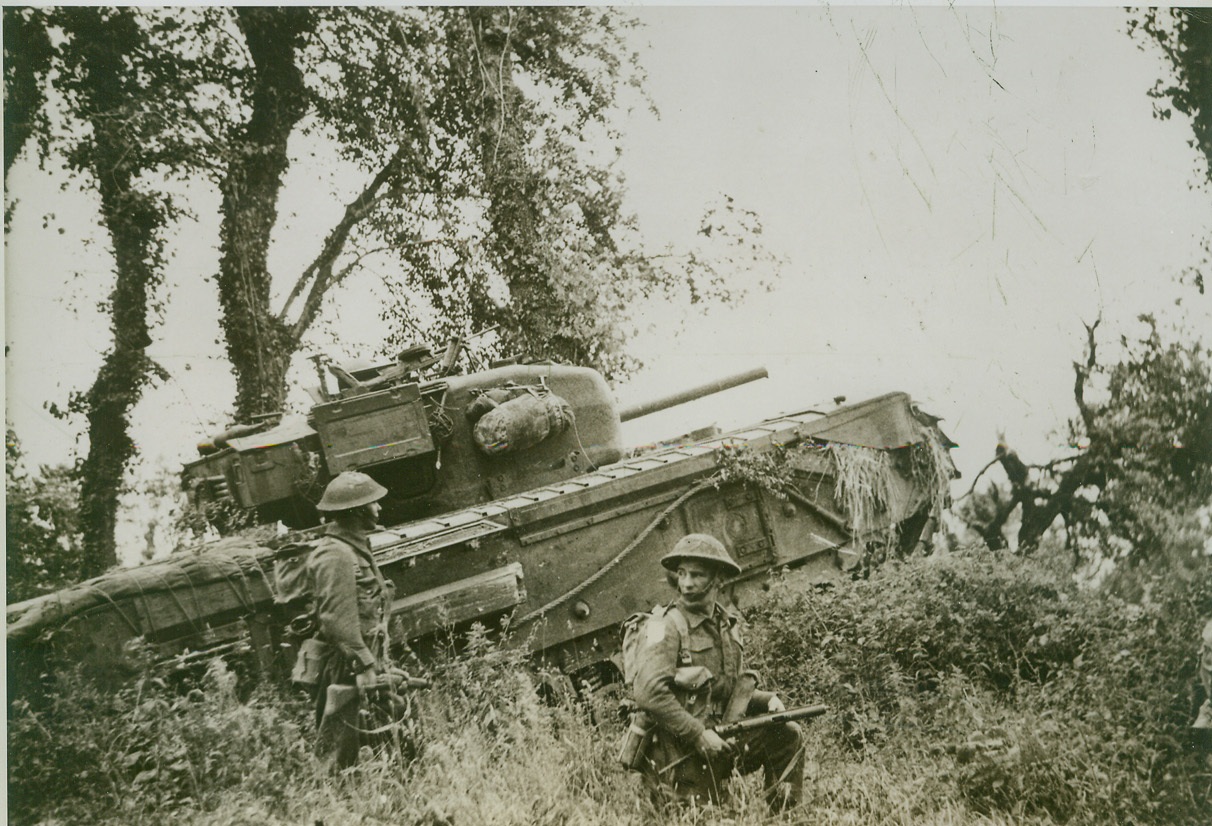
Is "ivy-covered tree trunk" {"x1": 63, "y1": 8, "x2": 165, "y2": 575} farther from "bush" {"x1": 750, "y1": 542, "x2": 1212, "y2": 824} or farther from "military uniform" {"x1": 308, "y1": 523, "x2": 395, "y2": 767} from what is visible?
"bush" {"x1": 750, "y1": 542, "x2": 1212, "y2": 824}

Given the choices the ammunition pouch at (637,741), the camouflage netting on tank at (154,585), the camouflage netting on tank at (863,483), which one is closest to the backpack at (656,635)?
the ammunition pouch at (637,741)

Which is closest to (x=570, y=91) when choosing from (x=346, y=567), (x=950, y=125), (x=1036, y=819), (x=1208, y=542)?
(x=950, y=125)

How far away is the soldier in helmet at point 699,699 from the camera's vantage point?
382 centimetres

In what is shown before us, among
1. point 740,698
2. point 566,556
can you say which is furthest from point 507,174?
point 740,698

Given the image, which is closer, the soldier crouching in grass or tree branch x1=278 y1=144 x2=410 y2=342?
the soldier crouching in grass

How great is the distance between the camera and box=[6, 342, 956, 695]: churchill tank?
488 centimetres

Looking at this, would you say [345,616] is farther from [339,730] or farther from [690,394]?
[690,394]

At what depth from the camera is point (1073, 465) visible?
6.65 m

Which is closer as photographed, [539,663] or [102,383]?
[102,383]

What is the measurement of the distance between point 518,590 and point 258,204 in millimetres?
3996

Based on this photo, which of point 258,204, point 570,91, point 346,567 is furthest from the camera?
point 570,91

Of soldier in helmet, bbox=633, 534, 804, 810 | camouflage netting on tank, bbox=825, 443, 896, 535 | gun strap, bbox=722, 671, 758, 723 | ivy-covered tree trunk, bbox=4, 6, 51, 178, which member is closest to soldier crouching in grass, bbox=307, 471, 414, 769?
soldier in helmet, bbox=633, 534, 804, 810

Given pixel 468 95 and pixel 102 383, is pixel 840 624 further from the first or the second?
pixel 468 95

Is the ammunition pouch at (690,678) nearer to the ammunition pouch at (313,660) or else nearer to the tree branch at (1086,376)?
the ammunition pouch at (313,660)
